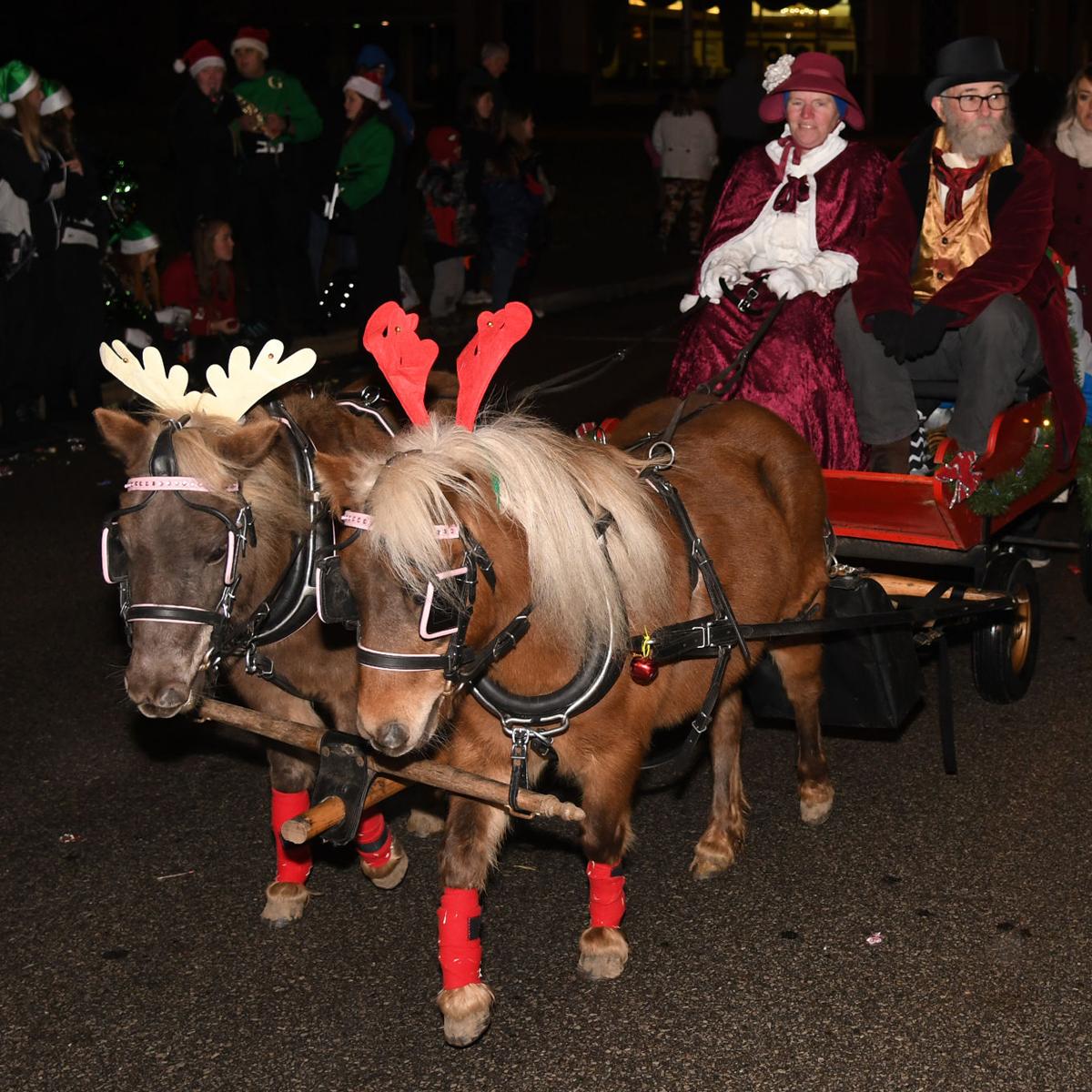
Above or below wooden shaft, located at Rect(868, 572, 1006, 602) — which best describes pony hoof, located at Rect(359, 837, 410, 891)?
below

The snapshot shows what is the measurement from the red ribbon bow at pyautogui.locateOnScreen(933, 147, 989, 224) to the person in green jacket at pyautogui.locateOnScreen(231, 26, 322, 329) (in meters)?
7.43

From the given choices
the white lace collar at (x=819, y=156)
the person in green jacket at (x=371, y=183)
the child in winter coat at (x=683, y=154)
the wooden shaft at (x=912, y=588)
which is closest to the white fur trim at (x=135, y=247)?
the person in green jacket at (x=371, y=183)

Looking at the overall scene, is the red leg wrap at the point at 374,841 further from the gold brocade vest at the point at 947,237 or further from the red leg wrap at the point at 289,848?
the gold brocade vest at the point at 947,237

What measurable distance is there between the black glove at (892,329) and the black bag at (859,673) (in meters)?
0.92

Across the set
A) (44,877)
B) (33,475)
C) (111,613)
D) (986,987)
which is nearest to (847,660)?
(986,987)

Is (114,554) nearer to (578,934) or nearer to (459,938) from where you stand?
(459,938)

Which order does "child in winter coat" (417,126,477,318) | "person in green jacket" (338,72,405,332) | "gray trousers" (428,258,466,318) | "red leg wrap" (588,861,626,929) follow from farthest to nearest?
1. "gray trousers" (428,258,466,318)
2. "child in winter coat" (417,126,477,318)
3. "person in green jacket" (338,72,405,332)
4. "red leg wrap" (588,861,626,929)

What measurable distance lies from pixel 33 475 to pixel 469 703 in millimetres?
6580

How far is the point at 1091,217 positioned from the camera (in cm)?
697

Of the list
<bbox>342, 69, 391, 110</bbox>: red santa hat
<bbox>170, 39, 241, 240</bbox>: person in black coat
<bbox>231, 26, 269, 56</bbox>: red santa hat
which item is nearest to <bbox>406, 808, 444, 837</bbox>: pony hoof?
<bbox>170, 39, 241, 240</bbox>: person in black coat

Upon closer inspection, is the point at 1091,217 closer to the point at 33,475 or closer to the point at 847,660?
the point at 847,660

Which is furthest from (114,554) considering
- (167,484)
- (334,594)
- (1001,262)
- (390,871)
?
(1001,262)

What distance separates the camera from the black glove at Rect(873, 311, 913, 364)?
5.60 meters

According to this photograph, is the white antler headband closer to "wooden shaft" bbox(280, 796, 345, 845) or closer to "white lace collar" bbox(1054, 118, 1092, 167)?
"wooden shaft" bbox(280, 796, 345, 845)
